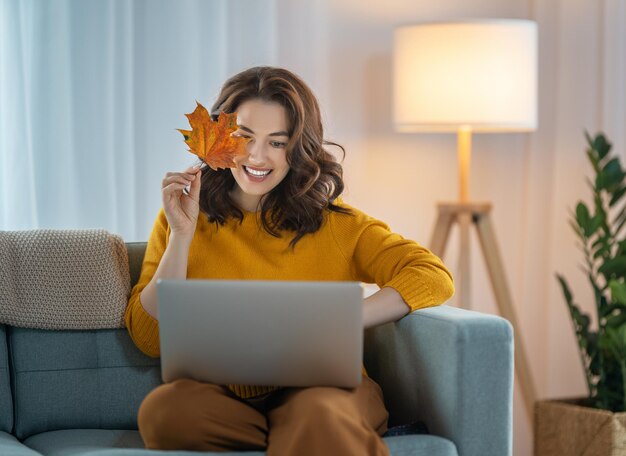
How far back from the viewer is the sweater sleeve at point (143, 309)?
82.7 inches

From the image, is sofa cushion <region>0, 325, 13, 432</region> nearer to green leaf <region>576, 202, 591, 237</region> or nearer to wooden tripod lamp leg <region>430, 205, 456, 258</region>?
wooden tripod lamp leg <region>430, 205, 456, 258</region>

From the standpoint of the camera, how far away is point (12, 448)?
1866 millimetres

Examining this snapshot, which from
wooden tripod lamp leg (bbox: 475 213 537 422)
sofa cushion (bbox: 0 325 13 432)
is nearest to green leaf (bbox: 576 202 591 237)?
wooden tripod lamp leg (bbox: 475 213 537 422)

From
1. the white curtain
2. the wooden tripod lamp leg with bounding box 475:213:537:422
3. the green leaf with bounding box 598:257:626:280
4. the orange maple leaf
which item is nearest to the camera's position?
the orange maple leaf

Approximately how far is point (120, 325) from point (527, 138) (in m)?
1.97

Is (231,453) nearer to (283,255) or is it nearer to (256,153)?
(283,255)

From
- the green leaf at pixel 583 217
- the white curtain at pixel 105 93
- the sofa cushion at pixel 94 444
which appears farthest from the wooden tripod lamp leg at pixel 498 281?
the sofa cushion at pixel 94 444

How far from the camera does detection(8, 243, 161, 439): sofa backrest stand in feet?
6.93

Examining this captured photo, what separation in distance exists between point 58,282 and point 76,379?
217 mm

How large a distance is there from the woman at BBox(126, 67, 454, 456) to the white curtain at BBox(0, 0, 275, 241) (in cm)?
62

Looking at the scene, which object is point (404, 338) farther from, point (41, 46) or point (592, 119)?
point (592, 119)

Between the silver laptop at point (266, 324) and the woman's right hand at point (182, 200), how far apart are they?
1.17 ft

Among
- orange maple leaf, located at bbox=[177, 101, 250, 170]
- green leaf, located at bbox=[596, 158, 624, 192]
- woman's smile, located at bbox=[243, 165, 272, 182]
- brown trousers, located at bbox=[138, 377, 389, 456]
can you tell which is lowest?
brown trousers, located at bbox=[138, 377, 389, 456]

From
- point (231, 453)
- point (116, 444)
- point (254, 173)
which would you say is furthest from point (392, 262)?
point (116, 444)
